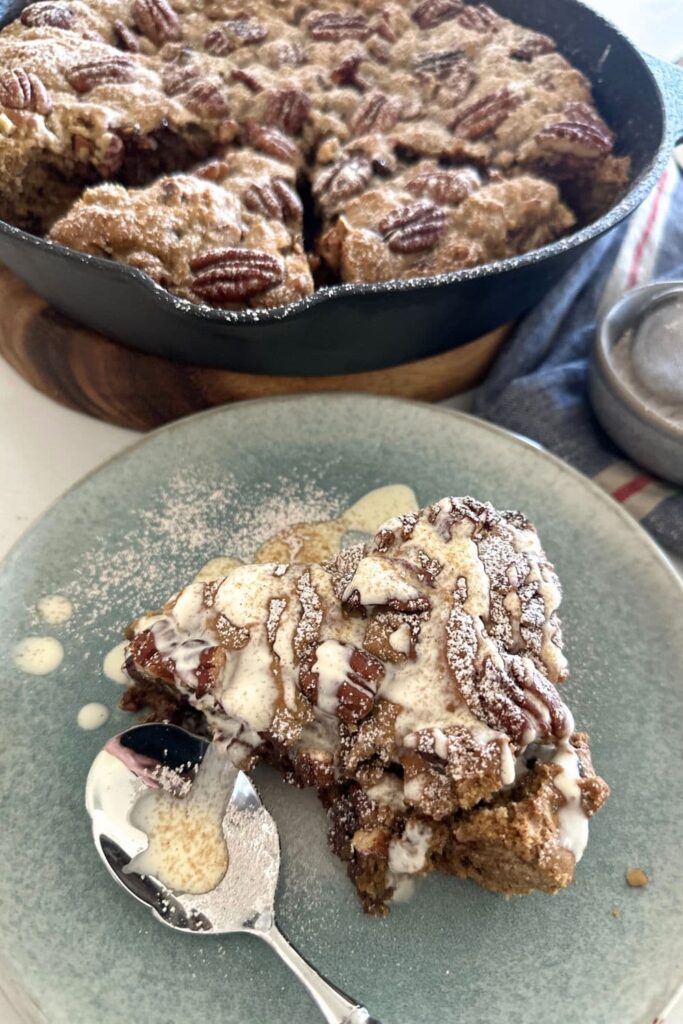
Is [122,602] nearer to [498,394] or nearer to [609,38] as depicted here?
[498,394]

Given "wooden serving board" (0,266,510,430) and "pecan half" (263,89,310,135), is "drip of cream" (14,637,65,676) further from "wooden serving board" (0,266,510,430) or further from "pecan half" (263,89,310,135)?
"pecan half" (263,89,310,135)

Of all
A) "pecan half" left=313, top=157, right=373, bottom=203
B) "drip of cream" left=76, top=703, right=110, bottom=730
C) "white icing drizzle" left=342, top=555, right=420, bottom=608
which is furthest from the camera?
"pecan half" left=313, top=157, right=373, bottom=203

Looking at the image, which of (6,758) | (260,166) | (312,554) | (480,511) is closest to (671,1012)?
(480,511)

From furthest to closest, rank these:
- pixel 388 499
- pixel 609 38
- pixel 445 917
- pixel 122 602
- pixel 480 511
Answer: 1. pixel 609 38
2. pixel 388 499
3. pixel 122 602
4. pixel 480 511
5. pixel 445 917

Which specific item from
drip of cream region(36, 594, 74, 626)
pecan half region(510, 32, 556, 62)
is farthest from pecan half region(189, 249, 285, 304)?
pecan half region(510, 32, 556, 62)

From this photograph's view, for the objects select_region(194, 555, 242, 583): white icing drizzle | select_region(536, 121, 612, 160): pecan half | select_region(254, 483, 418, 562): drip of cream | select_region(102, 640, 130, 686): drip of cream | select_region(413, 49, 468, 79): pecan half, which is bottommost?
select_region(102, 640, 130, 686): drip of cream

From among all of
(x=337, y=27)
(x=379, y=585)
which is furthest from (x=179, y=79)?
(x=379, y=585)

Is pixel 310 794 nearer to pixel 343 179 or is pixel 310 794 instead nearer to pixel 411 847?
pixel 411 847
